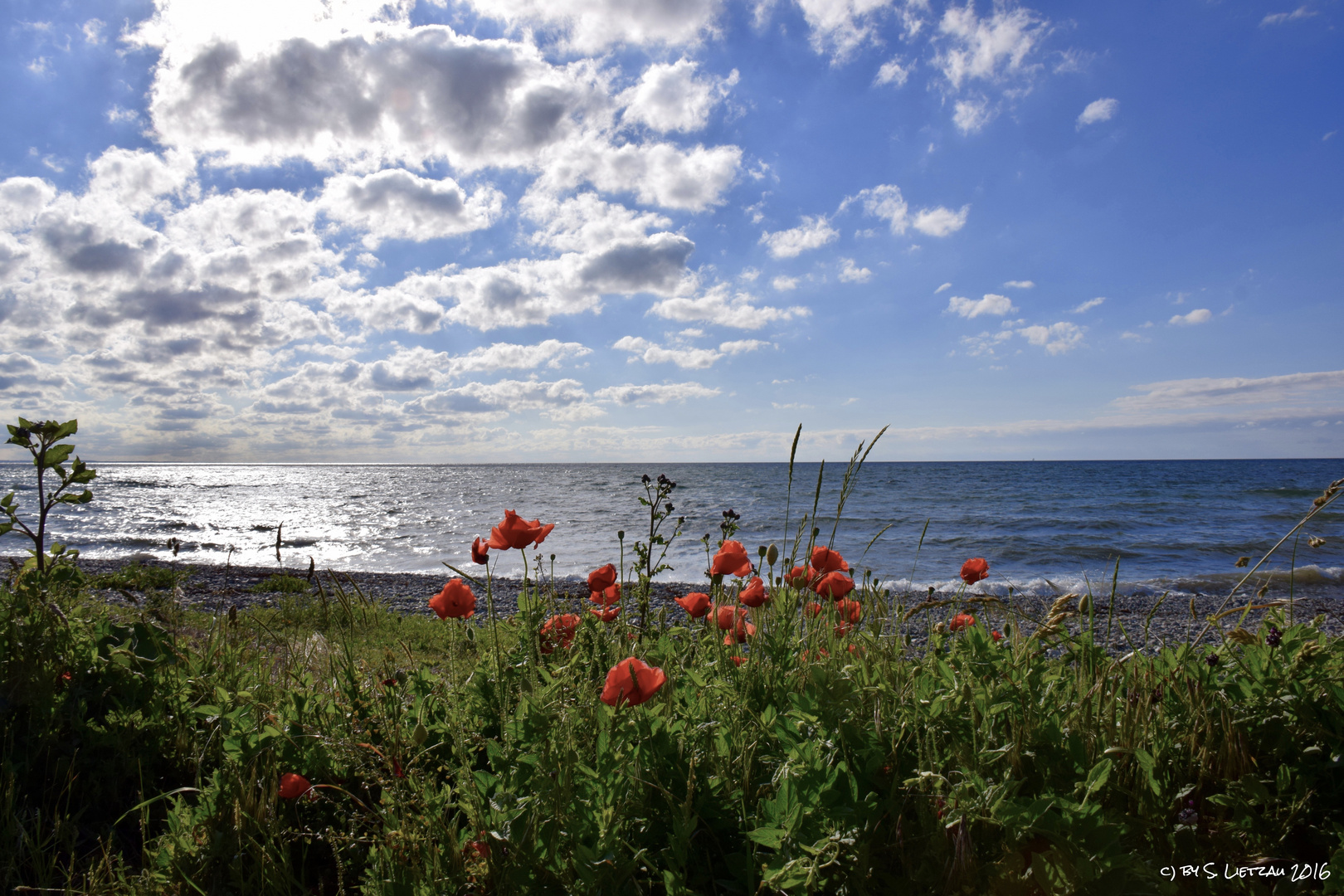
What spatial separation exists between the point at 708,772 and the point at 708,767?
11 millimetres

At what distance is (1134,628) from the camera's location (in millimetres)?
7367

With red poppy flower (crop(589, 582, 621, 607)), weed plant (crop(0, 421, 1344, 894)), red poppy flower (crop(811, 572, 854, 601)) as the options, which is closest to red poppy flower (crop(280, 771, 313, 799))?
weed plant (crop(0, 421, 1344, 894))

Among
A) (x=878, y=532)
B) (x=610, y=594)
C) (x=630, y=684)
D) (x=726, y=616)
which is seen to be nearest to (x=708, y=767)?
(x=630, y=684)

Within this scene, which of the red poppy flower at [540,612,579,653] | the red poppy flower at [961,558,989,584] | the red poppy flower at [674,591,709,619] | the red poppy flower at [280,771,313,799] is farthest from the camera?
the red poppy flower at [961,558,989,584]

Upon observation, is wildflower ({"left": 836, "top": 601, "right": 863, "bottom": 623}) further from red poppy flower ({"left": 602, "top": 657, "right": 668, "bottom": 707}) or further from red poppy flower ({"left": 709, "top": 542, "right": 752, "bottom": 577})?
red poppy flower ({"left": 602, "top": 657, "right": 668, "bottom": 707})

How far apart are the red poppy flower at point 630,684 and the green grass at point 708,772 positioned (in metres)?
0.05

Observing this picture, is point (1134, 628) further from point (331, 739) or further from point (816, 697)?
point (331, 739)

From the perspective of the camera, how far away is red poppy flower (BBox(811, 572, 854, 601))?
208 cm

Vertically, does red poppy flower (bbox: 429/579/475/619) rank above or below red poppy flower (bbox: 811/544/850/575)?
below

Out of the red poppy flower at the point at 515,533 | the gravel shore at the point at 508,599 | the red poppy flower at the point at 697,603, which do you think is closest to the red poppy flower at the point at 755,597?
the red poppy flower at the point at 697,603

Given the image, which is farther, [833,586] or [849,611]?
[849,611]

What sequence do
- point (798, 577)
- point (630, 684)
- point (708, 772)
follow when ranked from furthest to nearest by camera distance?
1. point (798, 577)
2. point (708, 772)
3. point (630, 684)

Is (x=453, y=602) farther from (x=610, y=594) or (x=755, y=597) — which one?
(x=755, y=597)

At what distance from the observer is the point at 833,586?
7.07 feet
